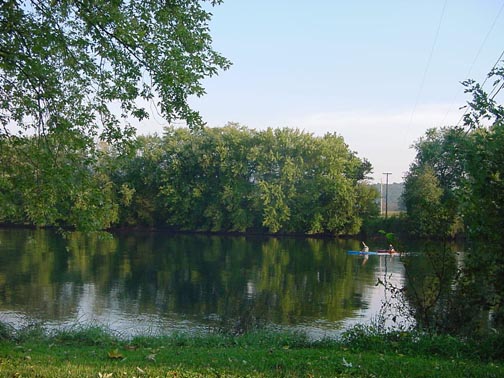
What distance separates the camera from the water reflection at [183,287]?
18406 mm

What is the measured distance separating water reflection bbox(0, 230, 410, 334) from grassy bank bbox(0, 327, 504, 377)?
1.92 meters

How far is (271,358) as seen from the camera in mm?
7715

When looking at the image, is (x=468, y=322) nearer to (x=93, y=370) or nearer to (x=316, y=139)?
(x=93, y=370)

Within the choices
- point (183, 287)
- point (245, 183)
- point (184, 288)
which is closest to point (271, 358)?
point (184, 288)

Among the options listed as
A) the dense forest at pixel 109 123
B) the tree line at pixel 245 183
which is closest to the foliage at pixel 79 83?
the dense forest at pixel 109 123

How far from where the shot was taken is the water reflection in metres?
18.4

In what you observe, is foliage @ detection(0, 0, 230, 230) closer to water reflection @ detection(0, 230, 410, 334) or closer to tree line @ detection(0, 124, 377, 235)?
water reflection @ detection(0, 230, 410, 334)

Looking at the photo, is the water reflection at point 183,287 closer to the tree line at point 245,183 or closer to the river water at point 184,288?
the river water at point 184,288

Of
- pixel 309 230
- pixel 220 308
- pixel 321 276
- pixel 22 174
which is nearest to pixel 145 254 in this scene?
pixel 321 276

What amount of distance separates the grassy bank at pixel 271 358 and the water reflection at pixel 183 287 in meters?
1.92

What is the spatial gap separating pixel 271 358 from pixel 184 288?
1788cm

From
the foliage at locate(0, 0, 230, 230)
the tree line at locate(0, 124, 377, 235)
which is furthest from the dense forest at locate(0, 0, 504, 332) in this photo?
the tree line at locate(0, 124, 377, 235)

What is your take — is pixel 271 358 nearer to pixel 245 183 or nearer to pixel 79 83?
pixel 79 83

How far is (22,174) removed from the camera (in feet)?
28.1
